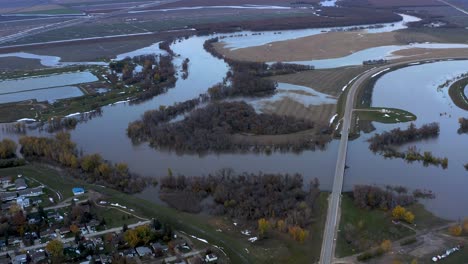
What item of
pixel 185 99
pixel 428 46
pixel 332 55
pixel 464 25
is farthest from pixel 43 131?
pixel 464 25

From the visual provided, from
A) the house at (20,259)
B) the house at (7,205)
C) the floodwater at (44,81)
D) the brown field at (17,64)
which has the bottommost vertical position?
the house at (20,259)

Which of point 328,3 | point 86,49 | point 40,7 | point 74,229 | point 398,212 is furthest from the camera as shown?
point 328,3

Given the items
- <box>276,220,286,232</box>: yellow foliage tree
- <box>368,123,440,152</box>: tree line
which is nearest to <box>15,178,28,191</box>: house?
<box>276,220,286,232</box>: yellow foliage tree

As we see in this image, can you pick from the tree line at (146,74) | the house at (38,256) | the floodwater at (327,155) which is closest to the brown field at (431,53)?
the floodwater at (327,155)

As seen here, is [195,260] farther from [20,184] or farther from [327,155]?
[327,155]

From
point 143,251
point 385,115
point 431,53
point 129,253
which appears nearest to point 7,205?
point 129,253

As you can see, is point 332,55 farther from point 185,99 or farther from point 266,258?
point 266,258

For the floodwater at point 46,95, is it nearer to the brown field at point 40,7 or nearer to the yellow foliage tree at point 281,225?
the yellow foliage tree at point 281,225

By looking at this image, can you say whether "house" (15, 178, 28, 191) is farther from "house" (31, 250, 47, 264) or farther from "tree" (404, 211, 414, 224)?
"tree" (404, 211, 414, 224)
